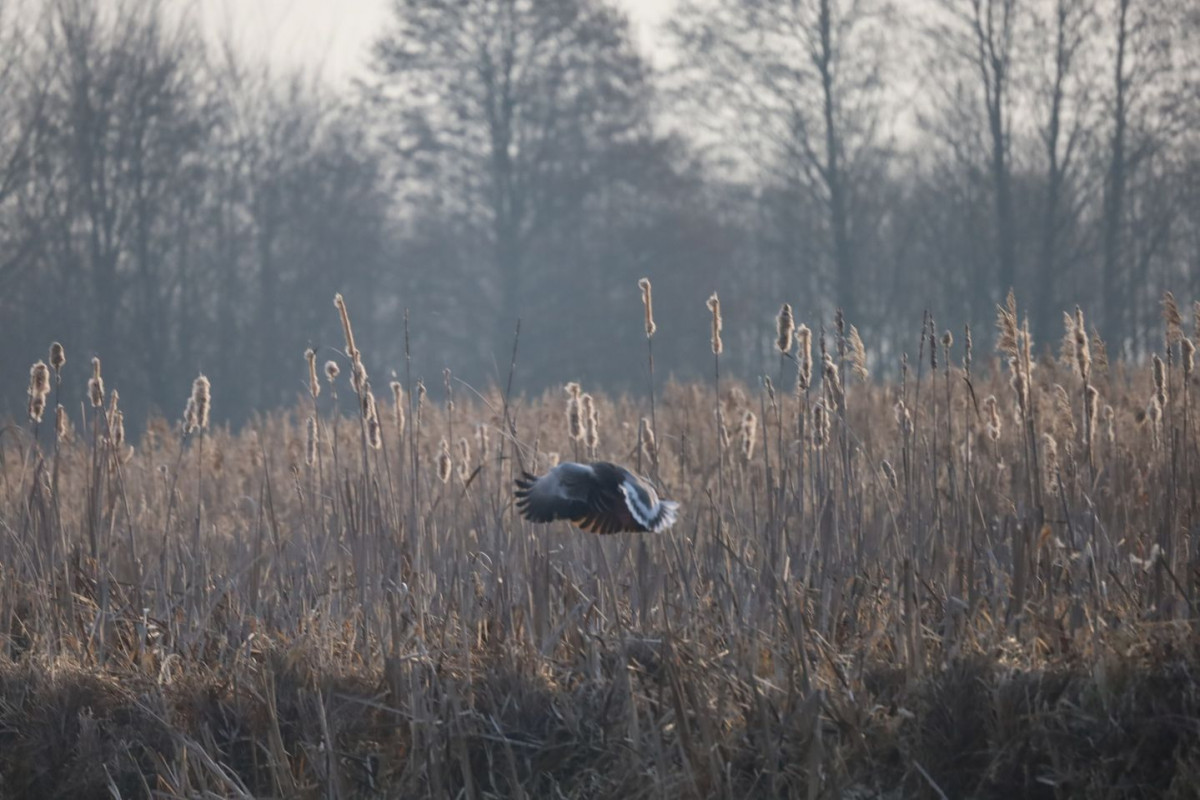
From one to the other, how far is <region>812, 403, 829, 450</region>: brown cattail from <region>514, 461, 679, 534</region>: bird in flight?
1.59 meters

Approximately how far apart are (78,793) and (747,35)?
2071 centimetres

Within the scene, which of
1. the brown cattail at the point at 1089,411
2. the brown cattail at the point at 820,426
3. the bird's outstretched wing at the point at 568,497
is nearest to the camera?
the bird's outstretched wing at the point at 568,497

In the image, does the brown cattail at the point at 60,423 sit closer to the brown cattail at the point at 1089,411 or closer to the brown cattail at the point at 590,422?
the brown cattail at the point at 590,422

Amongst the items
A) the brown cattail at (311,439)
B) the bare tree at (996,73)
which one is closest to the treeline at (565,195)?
the bare tree at (996,73)

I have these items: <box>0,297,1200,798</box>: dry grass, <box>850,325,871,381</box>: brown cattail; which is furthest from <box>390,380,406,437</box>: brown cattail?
<box>850,325,871,381</box>: brown cattail

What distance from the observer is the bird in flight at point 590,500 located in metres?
2.87

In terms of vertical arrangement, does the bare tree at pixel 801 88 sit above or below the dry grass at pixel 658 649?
above

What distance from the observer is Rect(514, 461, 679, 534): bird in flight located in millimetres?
2871

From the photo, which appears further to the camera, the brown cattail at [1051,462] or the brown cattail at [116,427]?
the brown cattail at [116,427]

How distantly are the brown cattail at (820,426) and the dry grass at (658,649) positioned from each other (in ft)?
0.04

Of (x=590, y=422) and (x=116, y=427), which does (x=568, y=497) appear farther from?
(x=116, y=427)

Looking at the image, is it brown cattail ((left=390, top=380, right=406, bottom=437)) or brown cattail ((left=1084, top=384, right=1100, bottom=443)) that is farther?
brown cattail ((left=390, top=380, right=406, bottom=437))

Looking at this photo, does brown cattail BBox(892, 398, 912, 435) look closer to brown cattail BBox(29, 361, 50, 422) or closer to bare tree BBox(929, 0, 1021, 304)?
brown cattail BBox(29, 361, 50, 422)

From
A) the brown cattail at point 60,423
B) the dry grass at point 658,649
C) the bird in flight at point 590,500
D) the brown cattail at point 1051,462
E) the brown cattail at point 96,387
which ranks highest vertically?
the brown cattail at point 96,387
